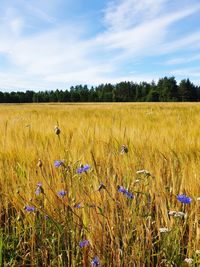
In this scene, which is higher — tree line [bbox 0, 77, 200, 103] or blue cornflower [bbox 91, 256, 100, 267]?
tree line [bbox 0, 77, 200, 103]

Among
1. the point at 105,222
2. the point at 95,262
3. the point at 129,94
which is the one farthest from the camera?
the point at 129,94

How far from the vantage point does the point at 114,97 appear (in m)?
74.3

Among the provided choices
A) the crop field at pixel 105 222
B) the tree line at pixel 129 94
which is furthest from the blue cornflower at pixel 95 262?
the tree line at pixel 129 94

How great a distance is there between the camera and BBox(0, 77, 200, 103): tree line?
66125mm

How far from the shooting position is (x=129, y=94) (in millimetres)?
77875

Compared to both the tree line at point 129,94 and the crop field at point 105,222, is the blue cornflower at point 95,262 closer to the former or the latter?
the crop field at point 105,222

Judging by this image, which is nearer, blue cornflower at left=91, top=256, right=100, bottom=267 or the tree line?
blue cornflower at left=91, top=256, right=100, bottom=267

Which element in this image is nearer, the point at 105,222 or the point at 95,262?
the point at 95,262

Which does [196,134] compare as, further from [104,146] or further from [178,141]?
[104,146]

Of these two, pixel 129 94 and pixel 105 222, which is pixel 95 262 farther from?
pixel 129 94

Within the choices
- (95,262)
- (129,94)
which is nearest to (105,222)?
(95,262)

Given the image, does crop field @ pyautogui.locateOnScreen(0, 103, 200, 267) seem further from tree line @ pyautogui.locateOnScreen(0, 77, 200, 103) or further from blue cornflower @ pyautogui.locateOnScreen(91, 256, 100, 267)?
tree line @ pyautogui.locateOnScreen(0, 77, 200, 103)

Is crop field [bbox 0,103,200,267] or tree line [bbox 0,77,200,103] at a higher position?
tree line [bbox 0,77,200,103]

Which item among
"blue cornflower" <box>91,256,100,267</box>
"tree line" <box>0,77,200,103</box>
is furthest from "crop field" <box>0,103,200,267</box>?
"tree line" <box>0,77,200,103</box>
